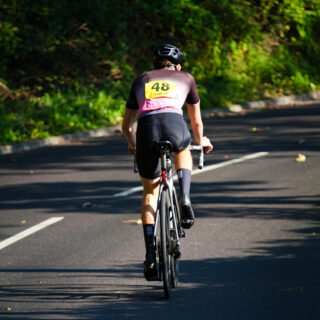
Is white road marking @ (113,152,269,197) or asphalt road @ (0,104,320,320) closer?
asphalt road @ (0,104,320,320)

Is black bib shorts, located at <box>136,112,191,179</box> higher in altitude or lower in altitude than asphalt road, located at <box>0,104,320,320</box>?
higher

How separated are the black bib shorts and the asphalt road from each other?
3.28 ft

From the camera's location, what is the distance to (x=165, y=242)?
19.2ft

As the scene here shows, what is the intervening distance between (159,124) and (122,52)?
18.1 meters

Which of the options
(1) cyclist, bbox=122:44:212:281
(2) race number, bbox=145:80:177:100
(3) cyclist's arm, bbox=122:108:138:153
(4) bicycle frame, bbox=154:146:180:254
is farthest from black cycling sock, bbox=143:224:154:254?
(2) race number, bbox=145:80:177:100

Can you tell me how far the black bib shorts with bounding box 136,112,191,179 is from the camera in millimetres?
5945

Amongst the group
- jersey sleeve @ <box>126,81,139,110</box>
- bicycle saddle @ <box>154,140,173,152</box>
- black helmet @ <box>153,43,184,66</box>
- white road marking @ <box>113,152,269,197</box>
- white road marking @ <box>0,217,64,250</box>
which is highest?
black helmet @ <box>153,43,184,66</box>

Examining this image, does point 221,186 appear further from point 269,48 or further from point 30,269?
point 269,48

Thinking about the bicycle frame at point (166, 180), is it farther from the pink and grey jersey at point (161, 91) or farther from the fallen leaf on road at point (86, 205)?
the fallen leaf on road at point (86, 205)

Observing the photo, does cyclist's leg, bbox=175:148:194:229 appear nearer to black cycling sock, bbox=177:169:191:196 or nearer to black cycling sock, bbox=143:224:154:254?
black cycling sock, bbox=177:169:191:196

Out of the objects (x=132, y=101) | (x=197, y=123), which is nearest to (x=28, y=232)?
(x=132, y=101)

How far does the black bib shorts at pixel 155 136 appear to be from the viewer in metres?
5.95

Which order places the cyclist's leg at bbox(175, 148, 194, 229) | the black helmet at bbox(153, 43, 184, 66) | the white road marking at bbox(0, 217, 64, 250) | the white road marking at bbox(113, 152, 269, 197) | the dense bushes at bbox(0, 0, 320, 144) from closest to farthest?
the cyclist's leg at bbox(175, 148, 194, 229)
the black helmet at bbox(153, 43, 184, 66)
the white road marking at bbox(0, 217, 64, 250)
the white road marking at bbox(113, 152, 269, 197)
the dense bushes at bbox(0, 0, 320, 144)

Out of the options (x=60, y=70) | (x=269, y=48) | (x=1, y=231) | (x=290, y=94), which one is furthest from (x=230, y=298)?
(x=269, y=48)
